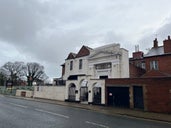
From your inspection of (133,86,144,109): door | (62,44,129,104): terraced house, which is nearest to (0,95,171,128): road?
(133,86,144,109): door

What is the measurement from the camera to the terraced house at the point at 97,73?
22656mm

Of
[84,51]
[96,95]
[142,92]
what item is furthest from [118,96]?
[84,51]

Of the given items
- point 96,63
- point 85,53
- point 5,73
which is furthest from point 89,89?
point 5,73

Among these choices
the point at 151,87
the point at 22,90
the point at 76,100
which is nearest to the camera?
the point at 151,87

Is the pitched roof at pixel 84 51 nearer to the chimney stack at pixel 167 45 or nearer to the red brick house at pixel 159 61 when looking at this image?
the red brick house at pixel 159 61

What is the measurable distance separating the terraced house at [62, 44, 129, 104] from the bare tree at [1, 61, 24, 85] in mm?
51587

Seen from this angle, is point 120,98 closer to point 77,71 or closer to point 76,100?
point 76,100

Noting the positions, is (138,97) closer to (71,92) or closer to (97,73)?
(97,73)

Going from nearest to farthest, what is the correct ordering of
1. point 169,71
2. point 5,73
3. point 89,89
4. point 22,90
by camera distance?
point 89,89 < point 169,71 < point 22,90 < point 5,73

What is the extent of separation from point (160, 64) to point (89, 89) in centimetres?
1504

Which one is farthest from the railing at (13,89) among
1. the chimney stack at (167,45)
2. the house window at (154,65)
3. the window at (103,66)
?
the chimney stack at (167,45)

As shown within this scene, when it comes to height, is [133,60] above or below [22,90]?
above

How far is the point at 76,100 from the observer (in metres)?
24.9

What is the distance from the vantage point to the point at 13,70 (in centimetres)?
7406
